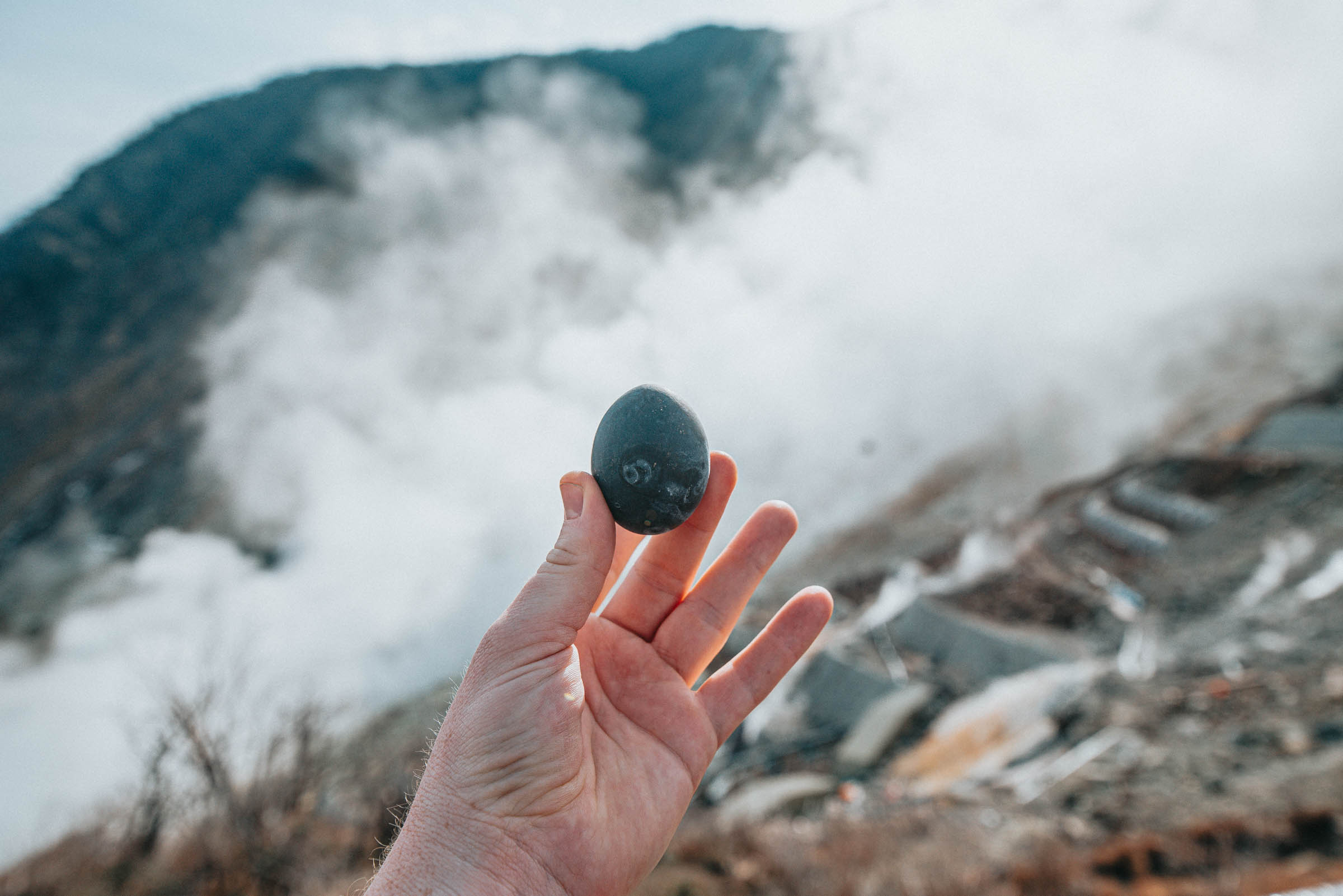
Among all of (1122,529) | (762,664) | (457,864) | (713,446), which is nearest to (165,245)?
(713,446)

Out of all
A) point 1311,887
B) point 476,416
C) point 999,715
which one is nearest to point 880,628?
point 999,715

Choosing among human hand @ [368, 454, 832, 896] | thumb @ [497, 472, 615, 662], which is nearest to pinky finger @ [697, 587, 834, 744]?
human hand @ [368, 454, 832, 896]

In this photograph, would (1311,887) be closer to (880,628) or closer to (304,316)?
(880,628)

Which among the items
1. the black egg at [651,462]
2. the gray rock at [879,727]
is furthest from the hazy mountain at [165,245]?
the black egg at [651,462]

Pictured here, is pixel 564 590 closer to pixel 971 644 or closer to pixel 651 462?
pixel 651 462

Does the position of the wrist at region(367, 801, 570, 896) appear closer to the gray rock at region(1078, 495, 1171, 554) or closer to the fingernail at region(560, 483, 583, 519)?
the fingernail at region(560, 483, 583, 519)

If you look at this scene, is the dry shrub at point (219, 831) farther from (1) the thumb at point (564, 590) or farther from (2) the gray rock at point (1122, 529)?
(2) the gray rock at point (1122, 529)
